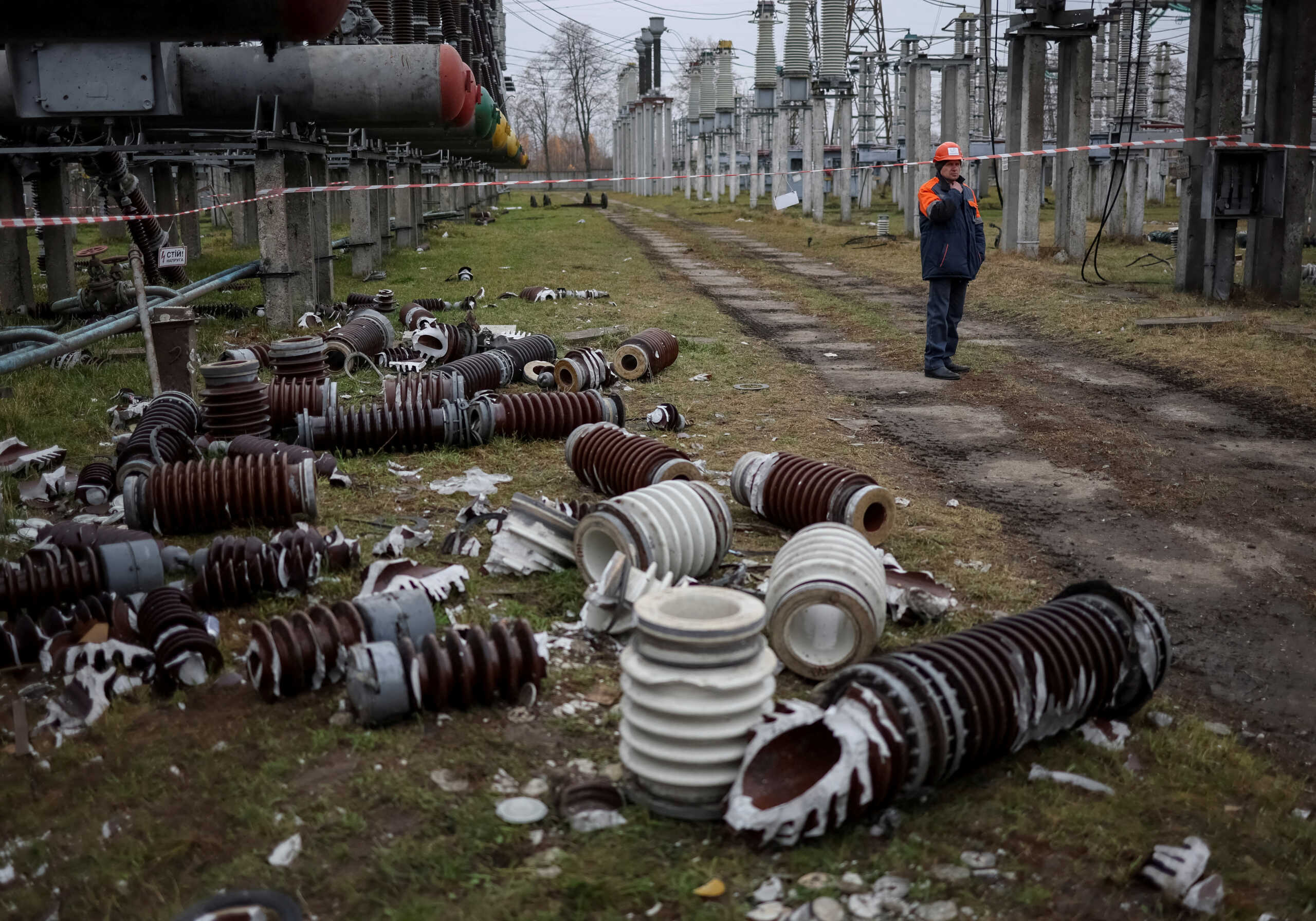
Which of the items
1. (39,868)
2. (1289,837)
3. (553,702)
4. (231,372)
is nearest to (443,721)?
Result: (553,702)

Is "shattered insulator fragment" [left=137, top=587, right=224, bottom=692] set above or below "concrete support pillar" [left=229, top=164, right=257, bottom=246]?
below

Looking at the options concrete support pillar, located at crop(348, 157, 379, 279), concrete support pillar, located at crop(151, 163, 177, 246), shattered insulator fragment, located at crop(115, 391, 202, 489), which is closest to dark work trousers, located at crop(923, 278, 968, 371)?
shattered insulator fragment, located at crop(115, 391, 202, 489)

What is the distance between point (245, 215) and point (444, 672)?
1022 inches

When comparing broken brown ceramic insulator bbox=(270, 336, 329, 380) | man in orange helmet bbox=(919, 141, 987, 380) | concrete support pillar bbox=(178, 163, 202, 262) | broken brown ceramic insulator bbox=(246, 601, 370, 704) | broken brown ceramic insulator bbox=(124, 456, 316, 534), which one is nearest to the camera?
broken brown ceramic insulator bbox=(246, 601, 370, 704)

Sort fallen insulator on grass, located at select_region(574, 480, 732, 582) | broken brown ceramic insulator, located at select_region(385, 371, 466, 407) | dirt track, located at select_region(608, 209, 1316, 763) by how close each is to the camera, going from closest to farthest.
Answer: dirt track, located at select_region(608, 209, 1316, 763) → fallen insulator on grass, located at select_region(574, 480, 732, 582) → broken brown ceramic insulator, located at select_region(385, 371, 466, 407)

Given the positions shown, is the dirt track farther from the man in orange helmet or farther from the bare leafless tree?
the bare leafless tree

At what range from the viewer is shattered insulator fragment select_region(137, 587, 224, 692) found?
13.7 ft

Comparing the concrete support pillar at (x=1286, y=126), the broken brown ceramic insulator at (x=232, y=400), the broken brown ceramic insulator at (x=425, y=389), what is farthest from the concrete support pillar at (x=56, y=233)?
the concrete support pillar at (x=1286, y=126)

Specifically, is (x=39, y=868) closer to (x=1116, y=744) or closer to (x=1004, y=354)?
(x=1116, y=744)

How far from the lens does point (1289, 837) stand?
3324 millimetres

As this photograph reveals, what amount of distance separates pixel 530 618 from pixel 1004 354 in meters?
8.24

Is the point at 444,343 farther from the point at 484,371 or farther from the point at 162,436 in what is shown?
the point at 162,436

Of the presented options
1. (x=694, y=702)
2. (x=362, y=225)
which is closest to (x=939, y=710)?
(x=694, y=702)

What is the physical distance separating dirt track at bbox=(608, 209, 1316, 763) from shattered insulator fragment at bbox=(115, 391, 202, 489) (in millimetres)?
4518
